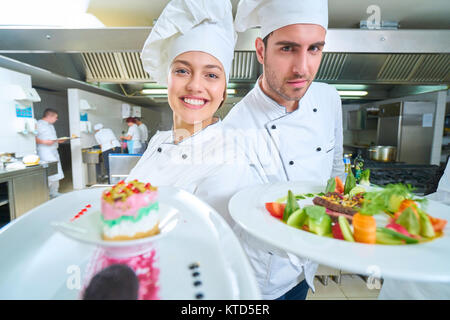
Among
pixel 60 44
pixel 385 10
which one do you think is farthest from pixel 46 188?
pixel 385 10

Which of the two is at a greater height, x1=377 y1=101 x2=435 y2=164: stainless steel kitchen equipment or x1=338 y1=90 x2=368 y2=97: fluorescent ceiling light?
x1=338 y1=90 x2=368 y2=97: fluorescent ceiling light

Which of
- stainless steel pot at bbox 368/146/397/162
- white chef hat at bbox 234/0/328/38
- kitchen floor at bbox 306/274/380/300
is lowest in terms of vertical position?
kitchen floor at bbox 306/274/380/300

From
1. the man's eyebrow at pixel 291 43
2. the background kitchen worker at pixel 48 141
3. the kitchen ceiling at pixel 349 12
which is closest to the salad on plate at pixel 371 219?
the man's eyebrow at pixel 291 43

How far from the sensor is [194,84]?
2.98 feet

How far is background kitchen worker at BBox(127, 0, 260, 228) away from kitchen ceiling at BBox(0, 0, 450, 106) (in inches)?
75.0

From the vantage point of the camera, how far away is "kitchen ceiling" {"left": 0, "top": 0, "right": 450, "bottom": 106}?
262cm

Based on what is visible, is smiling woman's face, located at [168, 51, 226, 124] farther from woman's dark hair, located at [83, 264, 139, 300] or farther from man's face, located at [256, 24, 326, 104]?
woman's dark hair, located at [83, 264, 139, 300]

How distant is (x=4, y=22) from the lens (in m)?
2.81

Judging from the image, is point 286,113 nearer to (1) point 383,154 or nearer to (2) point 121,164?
(2) point 121,164

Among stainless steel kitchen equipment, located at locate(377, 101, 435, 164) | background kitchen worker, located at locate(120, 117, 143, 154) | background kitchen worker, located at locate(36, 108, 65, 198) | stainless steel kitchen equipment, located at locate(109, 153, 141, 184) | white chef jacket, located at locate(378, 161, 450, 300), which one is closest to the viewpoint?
white chef jacket, located at locate(378, 161, 450, 300)

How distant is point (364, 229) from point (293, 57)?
2.39ft

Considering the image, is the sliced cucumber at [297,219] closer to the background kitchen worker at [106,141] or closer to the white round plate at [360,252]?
the white round plate at [360,252]

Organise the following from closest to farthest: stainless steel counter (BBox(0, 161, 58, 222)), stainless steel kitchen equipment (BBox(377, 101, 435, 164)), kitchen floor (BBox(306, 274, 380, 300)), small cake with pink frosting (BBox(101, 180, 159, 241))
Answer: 1. small cake with pink frosting (BBox(101, 180, 159, 241))
2. kitchen floor (BBox(306, 274, 380, 300))
3. stainless steel counter (BBox(0, 161, 58, 222))
4. stainless steel kitchen equipment (BBox(377, 101, 435, 164))

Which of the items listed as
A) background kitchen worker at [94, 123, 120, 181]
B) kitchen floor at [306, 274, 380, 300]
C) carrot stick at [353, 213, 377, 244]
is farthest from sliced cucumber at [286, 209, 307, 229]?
background kitchen worker at [94, 123, 120, 181]
